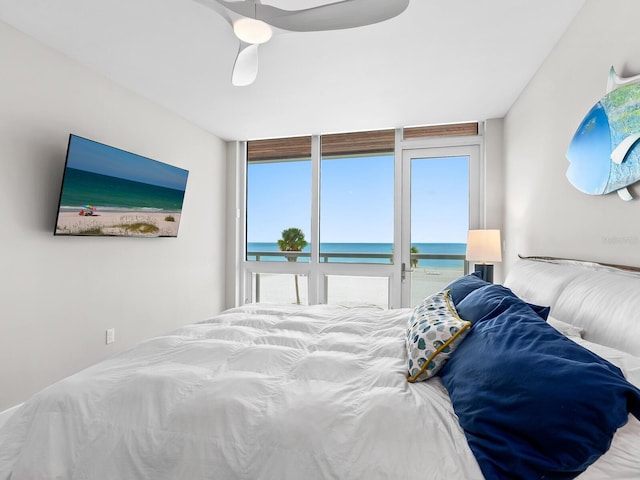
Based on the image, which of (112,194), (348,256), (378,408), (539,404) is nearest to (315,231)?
(348,256)

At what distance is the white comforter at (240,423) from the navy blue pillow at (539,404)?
81 millimetres

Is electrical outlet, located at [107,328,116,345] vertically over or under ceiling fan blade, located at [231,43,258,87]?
under

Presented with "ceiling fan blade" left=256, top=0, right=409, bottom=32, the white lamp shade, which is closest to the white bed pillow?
"ceiling fan blade" left=256, top=0, right=409, bottom=32

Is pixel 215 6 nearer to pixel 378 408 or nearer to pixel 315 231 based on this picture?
pixel 378 408

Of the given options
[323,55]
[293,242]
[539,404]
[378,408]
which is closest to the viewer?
[539,404]

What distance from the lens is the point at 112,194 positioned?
2744mm

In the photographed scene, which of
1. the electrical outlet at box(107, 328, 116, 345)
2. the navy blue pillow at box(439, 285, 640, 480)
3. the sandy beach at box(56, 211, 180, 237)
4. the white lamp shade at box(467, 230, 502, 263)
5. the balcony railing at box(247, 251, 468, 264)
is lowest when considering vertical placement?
the electrical outlet at box(107, 328, 116, 345)

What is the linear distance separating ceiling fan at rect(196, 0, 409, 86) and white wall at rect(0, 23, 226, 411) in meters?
1.62

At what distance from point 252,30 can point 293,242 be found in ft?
9.87

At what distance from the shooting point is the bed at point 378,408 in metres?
0.76

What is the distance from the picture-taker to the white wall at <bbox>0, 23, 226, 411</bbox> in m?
2.20

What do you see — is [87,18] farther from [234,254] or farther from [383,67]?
[234,254]

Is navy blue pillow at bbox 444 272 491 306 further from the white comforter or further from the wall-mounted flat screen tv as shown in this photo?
the wall-mounted flat screen tv

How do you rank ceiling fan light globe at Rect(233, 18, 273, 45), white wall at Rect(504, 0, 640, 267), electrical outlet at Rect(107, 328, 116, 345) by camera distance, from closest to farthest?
white wall at Rect(504, 0, 640, 267)
ceiling fan light globe at Rect(233, 18, 273, 45)
electrical outlet at Rect(107, 328, 116, 345)
